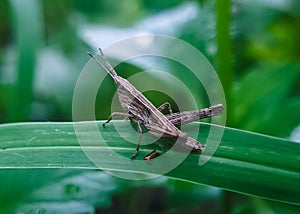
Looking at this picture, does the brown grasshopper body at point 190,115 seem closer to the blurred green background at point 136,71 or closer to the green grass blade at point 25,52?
the blurred green background at point 136,71

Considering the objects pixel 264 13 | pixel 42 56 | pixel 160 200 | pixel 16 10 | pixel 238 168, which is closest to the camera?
pixel 238 168

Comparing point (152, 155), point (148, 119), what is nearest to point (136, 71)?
point (148, 119)

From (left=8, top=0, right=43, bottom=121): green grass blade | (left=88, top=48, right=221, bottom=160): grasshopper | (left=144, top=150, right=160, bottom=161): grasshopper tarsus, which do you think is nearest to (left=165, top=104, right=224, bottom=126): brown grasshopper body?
(left=88, top=48, right=221, bottom=160): grasshopper

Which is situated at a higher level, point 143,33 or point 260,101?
point 143,33

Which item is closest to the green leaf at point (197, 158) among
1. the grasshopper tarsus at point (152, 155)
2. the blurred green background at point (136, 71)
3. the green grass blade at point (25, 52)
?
the grasshopper tarsus at point (152, 155)

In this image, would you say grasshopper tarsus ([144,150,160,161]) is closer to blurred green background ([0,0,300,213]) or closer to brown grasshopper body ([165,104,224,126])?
brown grasshopper body ([165,104,224,126])

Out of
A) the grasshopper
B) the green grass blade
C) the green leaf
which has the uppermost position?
the green grass blade

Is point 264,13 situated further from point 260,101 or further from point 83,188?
point 83,188

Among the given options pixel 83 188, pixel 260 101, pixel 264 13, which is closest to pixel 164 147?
pixel 83 188
